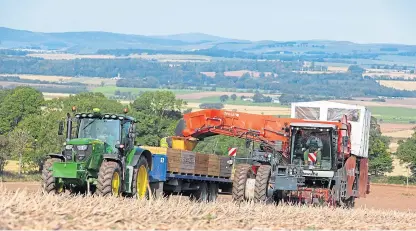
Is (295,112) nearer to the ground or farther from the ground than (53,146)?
farther from the ground

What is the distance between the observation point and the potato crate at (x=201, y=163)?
1181 inches

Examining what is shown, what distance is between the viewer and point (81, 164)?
23.6 metres

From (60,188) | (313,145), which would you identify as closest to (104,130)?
(60,188)

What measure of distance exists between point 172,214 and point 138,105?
314ft

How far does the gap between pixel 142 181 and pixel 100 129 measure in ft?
5.75

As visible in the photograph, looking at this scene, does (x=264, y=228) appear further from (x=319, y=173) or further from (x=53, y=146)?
(x=53, y=146)

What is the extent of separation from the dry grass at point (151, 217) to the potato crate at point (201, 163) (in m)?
9.26

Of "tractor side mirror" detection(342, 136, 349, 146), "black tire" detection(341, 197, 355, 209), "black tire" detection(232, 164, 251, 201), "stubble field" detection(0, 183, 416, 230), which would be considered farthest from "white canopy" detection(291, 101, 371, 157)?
"stubble field" detection(0, 183, 416, 230)

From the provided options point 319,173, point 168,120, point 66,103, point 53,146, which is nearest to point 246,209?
point 319,173

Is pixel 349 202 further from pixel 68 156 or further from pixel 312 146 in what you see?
pixel 68 156

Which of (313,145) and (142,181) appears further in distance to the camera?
(313,145)

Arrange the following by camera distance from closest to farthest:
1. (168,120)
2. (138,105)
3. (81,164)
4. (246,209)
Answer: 1. (246,209)
2. (81,164)
3. (168,120)
4. (138,105)

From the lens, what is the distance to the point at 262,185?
27406 millimetres

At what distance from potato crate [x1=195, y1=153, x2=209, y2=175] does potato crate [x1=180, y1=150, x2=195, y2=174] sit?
0.27 meters
